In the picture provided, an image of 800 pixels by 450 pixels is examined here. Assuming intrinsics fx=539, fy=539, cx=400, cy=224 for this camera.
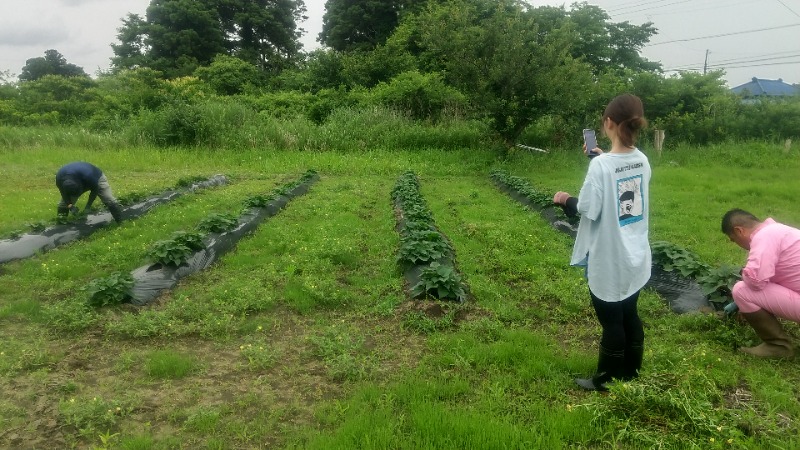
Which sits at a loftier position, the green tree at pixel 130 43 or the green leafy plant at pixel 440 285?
the green tree at pixel 130 43

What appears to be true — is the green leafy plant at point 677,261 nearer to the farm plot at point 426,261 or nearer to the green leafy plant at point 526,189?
the green leafy plant at point 526,189

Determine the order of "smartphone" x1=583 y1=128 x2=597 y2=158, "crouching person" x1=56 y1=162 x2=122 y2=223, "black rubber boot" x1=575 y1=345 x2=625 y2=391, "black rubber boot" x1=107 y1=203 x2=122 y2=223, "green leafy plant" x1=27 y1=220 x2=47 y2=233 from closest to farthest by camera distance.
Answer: "black rubber boot" x1=575 y1=345 x2=625 y2=391 → "smartphone" x1=583 y1=128 x2=597 y2=158 → "green leafy plant" x1=27 y1=220 x2=47 y2=233 → "crouching person" x1=56 y1=162 x2=122 y2=223 → "black rubber boot" x1=107 y1=203 x2=122 y2=223

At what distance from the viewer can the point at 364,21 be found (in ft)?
128

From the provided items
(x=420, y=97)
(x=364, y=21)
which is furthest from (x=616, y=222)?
(x=364, y=21)

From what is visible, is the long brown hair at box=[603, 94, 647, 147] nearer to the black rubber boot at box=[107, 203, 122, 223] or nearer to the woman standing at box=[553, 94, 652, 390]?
the woman standing at box=[553, 94, 652, 390]

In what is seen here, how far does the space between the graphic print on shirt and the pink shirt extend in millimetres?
1401

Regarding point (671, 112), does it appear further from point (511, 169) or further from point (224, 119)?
point (224, 119)

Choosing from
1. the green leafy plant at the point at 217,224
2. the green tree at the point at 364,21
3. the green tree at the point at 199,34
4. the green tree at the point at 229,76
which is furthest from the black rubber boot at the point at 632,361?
the green tree at the point at 199,34

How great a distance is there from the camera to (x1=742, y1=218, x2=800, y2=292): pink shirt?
13.7ft

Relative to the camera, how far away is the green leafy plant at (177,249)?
6320mm

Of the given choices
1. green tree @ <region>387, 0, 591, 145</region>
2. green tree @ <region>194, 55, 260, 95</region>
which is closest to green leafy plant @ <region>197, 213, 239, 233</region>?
green tree @ <region>387, 0, 591, 145</region>

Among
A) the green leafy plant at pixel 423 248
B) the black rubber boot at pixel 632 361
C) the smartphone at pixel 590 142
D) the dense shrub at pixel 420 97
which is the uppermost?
the dense shrub at pixel 420 97

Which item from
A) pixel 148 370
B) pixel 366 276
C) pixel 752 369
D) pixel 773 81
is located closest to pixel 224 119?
pixel 366 276

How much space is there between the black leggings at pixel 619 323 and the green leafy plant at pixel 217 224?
19.2ft
